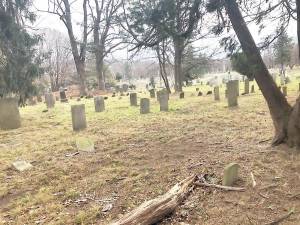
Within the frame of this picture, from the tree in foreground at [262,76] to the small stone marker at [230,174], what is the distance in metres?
1.60

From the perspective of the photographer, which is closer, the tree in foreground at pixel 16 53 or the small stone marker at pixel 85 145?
the small stone marker at pixel 85 145

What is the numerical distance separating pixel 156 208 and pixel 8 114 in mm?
8234

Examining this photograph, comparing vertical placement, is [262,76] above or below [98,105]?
above

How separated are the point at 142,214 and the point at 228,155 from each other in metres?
2.36

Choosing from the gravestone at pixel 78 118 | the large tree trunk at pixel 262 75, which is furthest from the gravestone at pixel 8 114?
the large tree trunk at pixel 262 75

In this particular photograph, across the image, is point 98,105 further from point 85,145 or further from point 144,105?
point 85,145

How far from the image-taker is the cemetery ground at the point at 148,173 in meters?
4.29

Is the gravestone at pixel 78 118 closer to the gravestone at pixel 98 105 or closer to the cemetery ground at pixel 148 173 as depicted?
the cemetery ground at pixel 148 173

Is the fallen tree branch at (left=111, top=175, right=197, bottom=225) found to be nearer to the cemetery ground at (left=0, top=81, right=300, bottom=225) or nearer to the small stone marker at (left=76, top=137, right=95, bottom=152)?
the cemetery ground at (left=0, top=81, right=300, bottom=225)

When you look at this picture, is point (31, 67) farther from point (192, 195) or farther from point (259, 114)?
point (192, 195)

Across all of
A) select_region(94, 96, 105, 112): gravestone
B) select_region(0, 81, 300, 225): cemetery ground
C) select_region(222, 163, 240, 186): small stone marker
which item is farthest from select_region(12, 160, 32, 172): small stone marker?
select_region(94, 96, 105, 112): gravestone

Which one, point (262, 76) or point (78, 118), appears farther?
point (78, 118)

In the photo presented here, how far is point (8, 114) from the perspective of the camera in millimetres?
11094

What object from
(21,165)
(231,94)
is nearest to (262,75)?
(21,165)
